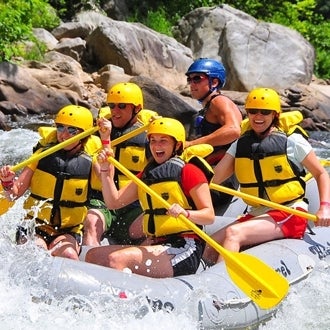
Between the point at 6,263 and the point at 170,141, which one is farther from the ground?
the point at 170,141

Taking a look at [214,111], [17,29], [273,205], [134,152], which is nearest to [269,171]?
[273,205]

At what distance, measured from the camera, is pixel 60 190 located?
4363mm

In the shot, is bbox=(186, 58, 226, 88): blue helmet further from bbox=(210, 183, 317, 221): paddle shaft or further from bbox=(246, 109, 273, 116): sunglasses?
bbox=(210, 183, 317, 221): paddle shaft

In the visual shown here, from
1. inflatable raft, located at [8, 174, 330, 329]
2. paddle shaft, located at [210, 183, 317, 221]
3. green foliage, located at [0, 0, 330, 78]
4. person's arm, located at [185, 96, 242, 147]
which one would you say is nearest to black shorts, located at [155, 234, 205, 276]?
inflatable raft, located at [8, 174, 330, 329]

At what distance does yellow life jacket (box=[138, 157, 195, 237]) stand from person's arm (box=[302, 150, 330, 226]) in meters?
0.86

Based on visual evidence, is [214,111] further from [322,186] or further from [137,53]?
[137,53]

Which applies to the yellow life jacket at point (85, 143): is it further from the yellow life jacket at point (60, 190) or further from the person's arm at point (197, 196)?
the person's arm at point (197, 196)

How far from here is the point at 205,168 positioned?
411cm

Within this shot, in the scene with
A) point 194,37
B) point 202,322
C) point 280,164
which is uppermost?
point 280,164

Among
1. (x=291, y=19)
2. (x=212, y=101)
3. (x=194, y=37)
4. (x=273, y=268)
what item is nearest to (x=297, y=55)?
(x=194, y=37)

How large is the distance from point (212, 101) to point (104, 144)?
4.16 feet

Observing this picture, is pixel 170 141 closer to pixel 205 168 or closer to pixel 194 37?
pixel 205 168

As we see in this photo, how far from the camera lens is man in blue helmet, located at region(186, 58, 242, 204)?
5082mm

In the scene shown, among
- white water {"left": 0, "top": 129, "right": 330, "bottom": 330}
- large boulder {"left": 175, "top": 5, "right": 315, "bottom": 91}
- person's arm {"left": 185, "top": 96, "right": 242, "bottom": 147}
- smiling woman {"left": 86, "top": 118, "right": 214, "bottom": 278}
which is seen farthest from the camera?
large boulder {"left": 175, "top": 5, "right": 315, "bottom": 91}
